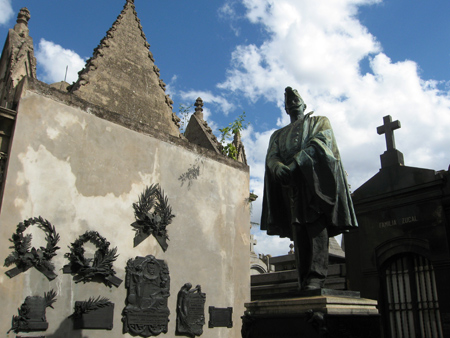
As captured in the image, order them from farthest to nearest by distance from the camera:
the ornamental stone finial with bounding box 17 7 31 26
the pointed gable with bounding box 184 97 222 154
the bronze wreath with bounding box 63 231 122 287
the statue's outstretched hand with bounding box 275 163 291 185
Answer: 1. the pointed gable with bounding box 184 97 222 154
2. the ornamental stone finial with bounding box 17 7 31 26
3. the bronze wreath with bounding box 63 231 122 287
4. the statue's outstretched hand with bounding box 275 163 291 185

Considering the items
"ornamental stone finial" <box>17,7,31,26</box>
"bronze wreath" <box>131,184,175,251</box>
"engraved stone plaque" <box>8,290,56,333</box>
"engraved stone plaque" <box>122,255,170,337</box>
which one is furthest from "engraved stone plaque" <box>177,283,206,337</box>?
"ornamental stone finial" <box>17,7,31,26</box>

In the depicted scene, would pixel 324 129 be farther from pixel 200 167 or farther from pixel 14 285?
pixel 200 167

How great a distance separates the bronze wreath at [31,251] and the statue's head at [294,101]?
19.9ft

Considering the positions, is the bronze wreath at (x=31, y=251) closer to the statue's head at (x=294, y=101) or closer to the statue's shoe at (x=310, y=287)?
the statue's head at (x=294, y=101)

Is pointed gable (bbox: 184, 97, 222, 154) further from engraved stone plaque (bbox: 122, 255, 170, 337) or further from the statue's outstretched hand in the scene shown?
the statue's outstretched hand

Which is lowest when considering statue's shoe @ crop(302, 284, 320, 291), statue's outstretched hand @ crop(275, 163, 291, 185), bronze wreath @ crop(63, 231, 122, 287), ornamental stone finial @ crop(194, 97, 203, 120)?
statue's shoe @ crop(302, 284, 320, 291)

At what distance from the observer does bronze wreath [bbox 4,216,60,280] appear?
8.29 metres

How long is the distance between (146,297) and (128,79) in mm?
6824

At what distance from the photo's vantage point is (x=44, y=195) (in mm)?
9000

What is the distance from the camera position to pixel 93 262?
30.9 feet

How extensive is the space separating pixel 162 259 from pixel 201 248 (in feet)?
4.70

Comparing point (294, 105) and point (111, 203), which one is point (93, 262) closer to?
point (111, 203)

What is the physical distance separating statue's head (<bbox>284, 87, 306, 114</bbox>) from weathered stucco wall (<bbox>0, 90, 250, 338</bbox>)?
6.07m

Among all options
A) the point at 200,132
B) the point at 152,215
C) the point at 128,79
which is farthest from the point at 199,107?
the point at 152,215
